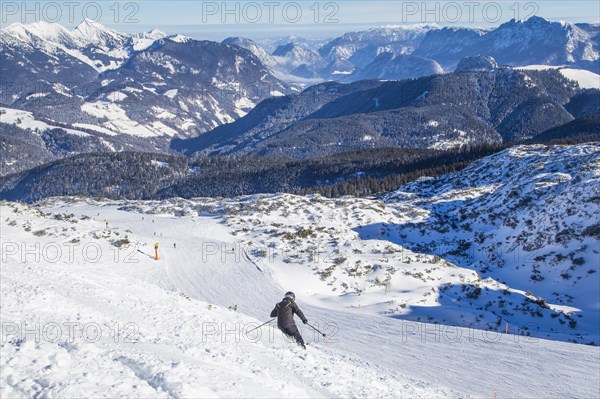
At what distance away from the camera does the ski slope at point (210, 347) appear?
39.2 ft

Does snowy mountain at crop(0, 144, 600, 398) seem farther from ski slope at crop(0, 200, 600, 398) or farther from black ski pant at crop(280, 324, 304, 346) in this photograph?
black ski pant at crop(280, 324, 304, 346)

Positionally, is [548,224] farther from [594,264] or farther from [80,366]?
[80,366]

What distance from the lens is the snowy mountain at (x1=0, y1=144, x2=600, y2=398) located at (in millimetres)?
13492

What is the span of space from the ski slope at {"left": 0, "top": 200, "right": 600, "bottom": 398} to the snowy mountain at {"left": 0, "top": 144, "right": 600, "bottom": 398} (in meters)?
0.08

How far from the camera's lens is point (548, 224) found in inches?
1780

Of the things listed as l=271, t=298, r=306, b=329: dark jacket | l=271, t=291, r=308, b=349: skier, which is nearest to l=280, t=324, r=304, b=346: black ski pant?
l=271, t=291, r=308, b=349: skier

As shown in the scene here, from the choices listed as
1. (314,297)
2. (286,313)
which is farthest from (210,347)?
(314,297)

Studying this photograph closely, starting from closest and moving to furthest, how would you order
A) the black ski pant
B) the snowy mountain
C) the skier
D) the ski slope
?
the ski slope → the snowy mountain → the black ski pant → the skier

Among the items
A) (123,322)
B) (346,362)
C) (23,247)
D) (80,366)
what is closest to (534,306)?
(346,362)

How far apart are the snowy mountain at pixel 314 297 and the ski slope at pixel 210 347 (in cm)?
8

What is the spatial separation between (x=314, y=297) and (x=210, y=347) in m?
17.3

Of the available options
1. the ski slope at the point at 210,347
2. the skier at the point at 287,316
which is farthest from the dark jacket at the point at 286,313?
the ski slope at the point at 210,347

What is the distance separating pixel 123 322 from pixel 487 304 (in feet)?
80.2

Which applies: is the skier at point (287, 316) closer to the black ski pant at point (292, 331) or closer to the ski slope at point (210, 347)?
the black ski pant at point (292, 331)
